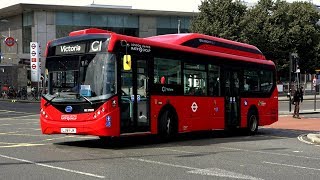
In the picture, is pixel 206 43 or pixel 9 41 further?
pixel 9 41

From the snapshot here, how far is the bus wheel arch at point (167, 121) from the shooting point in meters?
14.5

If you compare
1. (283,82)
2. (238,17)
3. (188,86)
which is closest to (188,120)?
(188,86)

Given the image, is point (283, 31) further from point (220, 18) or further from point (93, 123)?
point (93, 123)

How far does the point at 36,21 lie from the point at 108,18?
8881mm

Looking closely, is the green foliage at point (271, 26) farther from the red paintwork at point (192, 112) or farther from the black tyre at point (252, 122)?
the red paintwork at point (192, 112)

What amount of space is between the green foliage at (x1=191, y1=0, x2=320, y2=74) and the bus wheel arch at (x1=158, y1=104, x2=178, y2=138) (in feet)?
118

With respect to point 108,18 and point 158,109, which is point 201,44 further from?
point 108,18

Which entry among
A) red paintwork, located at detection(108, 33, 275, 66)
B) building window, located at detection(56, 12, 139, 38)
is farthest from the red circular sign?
red paintwork, located at detection(108, 33, 275, 66)

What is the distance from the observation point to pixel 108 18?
198 ft

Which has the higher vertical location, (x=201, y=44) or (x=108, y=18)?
(x=108, y=18)

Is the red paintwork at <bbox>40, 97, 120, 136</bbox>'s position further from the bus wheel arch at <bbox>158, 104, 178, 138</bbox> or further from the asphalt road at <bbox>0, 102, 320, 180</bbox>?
the bus wheel arch at <bbox>158, 104, 178, 138</bbox>

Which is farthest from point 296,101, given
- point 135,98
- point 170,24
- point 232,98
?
point 170,24

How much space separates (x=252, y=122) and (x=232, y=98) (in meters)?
2.24

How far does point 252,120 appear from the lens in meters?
20.1
